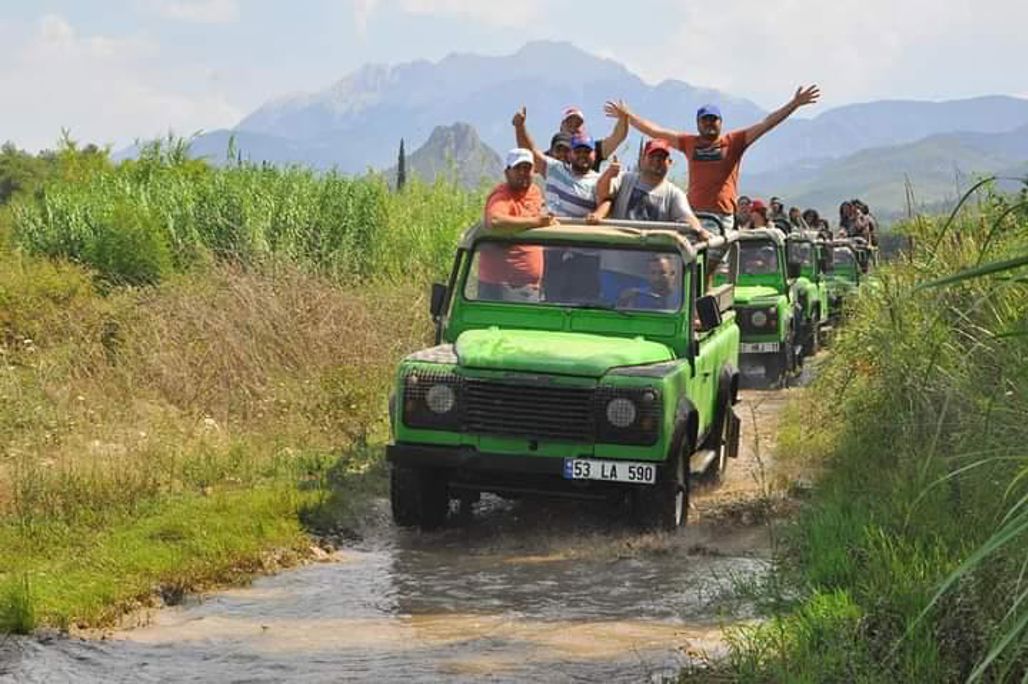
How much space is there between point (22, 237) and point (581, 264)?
1047cm

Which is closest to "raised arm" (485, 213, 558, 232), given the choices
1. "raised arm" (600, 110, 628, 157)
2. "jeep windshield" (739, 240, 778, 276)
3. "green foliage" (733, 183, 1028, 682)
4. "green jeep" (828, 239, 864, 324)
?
"green foliage" (733, 183, 1028, 682)

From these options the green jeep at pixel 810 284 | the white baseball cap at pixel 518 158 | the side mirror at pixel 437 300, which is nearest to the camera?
the side mirror at pixel 437 300

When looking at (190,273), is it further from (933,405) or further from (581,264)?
(933,405)

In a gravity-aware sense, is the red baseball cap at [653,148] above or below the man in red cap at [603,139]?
below

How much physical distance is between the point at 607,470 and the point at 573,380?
0.54 m

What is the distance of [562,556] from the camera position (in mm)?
8406

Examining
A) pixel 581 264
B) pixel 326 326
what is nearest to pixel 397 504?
pixel 581 264

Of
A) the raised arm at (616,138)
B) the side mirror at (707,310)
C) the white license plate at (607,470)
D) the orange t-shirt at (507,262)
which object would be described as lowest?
the white license plate at (607,470)

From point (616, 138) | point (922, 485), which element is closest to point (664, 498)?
point (922, 485)

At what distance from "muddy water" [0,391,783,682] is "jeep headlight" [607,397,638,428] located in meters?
0.74

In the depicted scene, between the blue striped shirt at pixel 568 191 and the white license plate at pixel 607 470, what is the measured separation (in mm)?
2789

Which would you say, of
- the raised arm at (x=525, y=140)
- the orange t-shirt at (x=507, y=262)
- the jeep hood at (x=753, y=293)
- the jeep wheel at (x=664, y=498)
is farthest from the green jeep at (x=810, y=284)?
the jeep wheel at (x=664, y=498)

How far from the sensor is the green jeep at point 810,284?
Result: 61.5 feet

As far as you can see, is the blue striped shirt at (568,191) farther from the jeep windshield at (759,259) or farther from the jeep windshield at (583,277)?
the jeep windshield at (759,259)
